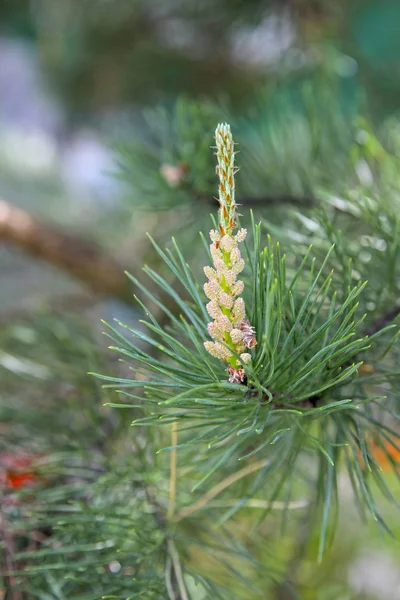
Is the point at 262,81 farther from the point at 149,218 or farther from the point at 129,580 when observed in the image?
the point at 129,580

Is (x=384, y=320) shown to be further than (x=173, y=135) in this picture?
No

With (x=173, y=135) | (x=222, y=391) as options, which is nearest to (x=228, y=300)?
(x=222, y=391)

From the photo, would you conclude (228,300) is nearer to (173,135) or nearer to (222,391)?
(222,391)

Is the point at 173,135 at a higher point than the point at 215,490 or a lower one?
higher

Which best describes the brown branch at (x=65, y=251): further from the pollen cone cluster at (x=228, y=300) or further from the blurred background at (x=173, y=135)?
the pollen cone cluster at (x=228, y=300)

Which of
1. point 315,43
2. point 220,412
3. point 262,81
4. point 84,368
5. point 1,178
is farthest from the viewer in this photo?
point 1,178

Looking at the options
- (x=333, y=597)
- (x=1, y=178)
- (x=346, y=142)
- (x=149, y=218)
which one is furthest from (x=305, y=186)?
(x=1, y=178)
